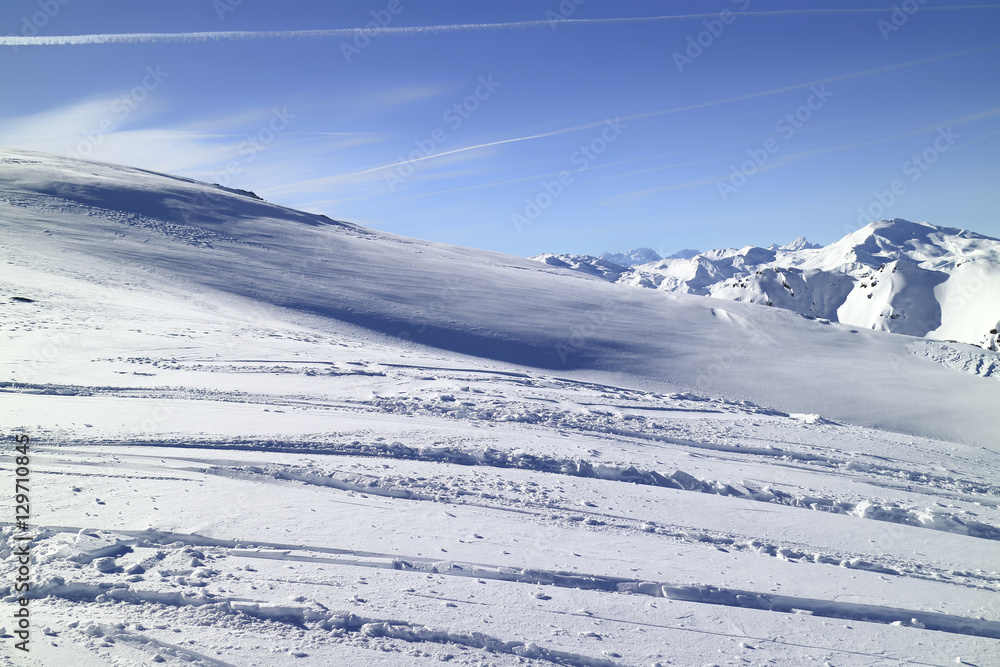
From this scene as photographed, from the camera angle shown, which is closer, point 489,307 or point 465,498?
point 465,498

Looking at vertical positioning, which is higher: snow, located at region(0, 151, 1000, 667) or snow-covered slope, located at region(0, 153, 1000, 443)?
snow-covered slope, located at region(0, 153, 1000, 443)

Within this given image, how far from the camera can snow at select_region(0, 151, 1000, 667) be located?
3.75 metres

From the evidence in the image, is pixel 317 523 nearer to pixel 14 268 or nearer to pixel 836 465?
pixel 836 465

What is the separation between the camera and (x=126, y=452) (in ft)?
19.7

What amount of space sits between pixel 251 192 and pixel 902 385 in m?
40.0

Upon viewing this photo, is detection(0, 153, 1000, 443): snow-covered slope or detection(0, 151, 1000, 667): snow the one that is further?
detection(0, 153, 1000, 443): snow-covered slope

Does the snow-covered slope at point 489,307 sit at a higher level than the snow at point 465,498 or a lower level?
higher

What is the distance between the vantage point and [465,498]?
5.67 meters

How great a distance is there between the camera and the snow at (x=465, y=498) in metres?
3.75

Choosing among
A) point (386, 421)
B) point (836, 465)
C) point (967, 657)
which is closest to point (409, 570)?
point (386, 421)

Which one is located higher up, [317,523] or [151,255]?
[151,255]

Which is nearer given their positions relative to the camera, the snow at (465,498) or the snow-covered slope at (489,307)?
the snow at (465,498)

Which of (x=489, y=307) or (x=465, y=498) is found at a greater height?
(x=489, y=307)

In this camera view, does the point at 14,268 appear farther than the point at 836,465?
Yes
